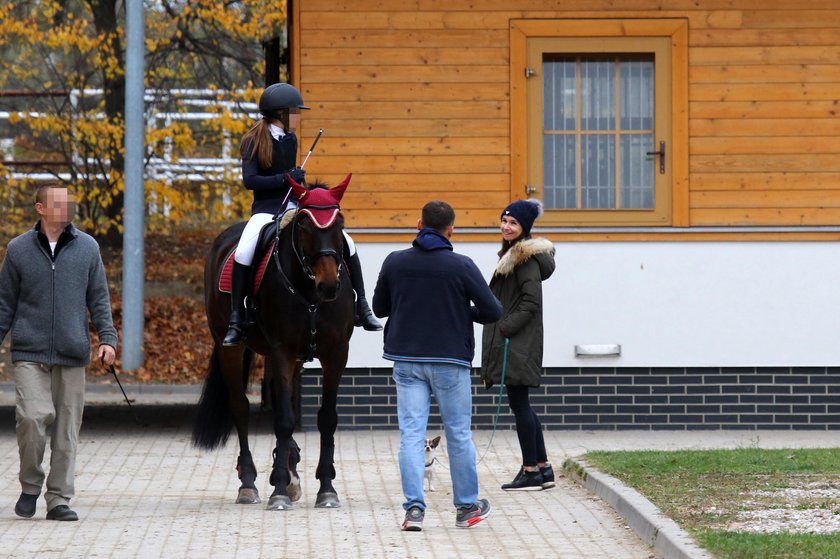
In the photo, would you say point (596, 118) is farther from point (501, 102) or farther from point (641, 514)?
point (641, 514)

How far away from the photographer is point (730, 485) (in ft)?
32.4

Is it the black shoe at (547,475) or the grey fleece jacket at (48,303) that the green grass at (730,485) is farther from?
the grey fleece jacket at (48,303)

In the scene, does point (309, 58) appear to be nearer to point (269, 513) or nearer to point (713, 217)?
point (713, 217)

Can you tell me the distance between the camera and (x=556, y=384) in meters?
14.2

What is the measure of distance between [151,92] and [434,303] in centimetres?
1736

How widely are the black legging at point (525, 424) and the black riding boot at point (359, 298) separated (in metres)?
1.07

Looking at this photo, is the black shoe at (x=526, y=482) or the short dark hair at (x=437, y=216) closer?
the short dark hair at (x=437, y=216)

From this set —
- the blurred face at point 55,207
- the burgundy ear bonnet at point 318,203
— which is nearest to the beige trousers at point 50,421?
the blurred face at point 55,207

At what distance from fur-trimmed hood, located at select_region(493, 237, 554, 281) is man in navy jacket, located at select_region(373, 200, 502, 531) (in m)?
1.72

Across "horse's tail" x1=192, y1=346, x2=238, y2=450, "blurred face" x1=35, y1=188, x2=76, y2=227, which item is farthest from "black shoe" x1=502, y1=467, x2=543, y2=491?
"blurred face" x1=35, y1=188, x2=76, y2=227

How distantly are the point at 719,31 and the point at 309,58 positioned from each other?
3.76 meters

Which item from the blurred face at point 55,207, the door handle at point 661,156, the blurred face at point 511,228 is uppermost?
the door handle at point 661,156

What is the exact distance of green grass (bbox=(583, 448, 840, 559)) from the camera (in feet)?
24.3

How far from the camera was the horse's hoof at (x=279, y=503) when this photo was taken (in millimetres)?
9506
